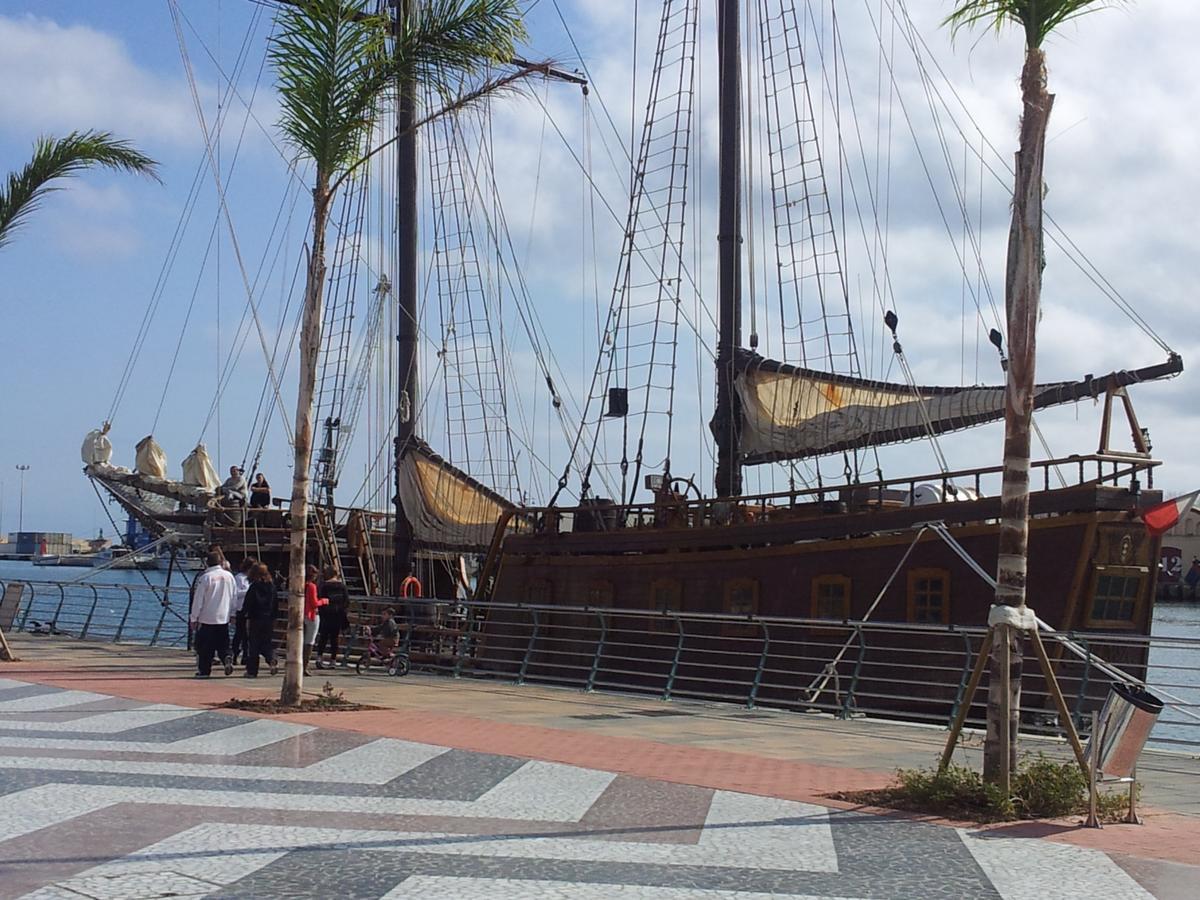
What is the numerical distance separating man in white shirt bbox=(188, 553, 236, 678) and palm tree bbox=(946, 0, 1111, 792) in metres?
10.6

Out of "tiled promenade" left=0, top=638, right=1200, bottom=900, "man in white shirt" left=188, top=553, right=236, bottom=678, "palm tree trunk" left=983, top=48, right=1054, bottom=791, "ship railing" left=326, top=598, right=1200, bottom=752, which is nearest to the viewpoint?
"tiled promenade" left=0, top=638, right=1200, bottom=900

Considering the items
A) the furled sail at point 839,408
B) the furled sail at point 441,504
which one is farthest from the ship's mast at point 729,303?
the furled sail at point 441,504

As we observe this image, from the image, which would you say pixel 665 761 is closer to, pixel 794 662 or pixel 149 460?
pixel 794 662

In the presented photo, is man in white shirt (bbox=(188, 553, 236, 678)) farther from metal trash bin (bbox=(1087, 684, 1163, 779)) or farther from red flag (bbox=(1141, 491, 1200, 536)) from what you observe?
metal trash bin (bbox=(1087, 684, 1163, 779))

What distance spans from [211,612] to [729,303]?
1296cm

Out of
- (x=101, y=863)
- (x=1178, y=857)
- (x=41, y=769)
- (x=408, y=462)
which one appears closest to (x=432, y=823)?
(x=101, y=863)

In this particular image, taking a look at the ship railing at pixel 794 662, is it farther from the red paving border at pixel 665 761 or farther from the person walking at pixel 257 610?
the red paving border at pixel 665 761

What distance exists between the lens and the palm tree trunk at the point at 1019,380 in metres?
9.27

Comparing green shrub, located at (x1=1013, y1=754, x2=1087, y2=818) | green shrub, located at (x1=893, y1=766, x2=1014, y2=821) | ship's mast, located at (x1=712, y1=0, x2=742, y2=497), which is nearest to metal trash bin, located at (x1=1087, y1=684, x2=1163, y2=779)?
green shrub, located at (x1=1013, y1=754, x2=1087, y2=818)

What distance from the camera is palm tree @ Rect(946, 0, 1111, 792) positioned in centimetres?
924

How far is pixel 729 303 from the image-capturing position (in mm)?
26594

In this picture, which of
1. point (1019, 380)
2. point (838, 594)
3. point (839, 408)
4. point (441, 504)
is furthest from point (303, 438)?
point (441, 504)

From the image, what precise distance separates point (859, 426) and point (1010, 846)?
1673 cm

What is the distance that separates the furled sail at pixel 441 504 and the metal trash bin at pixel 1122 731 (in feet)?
75.5
